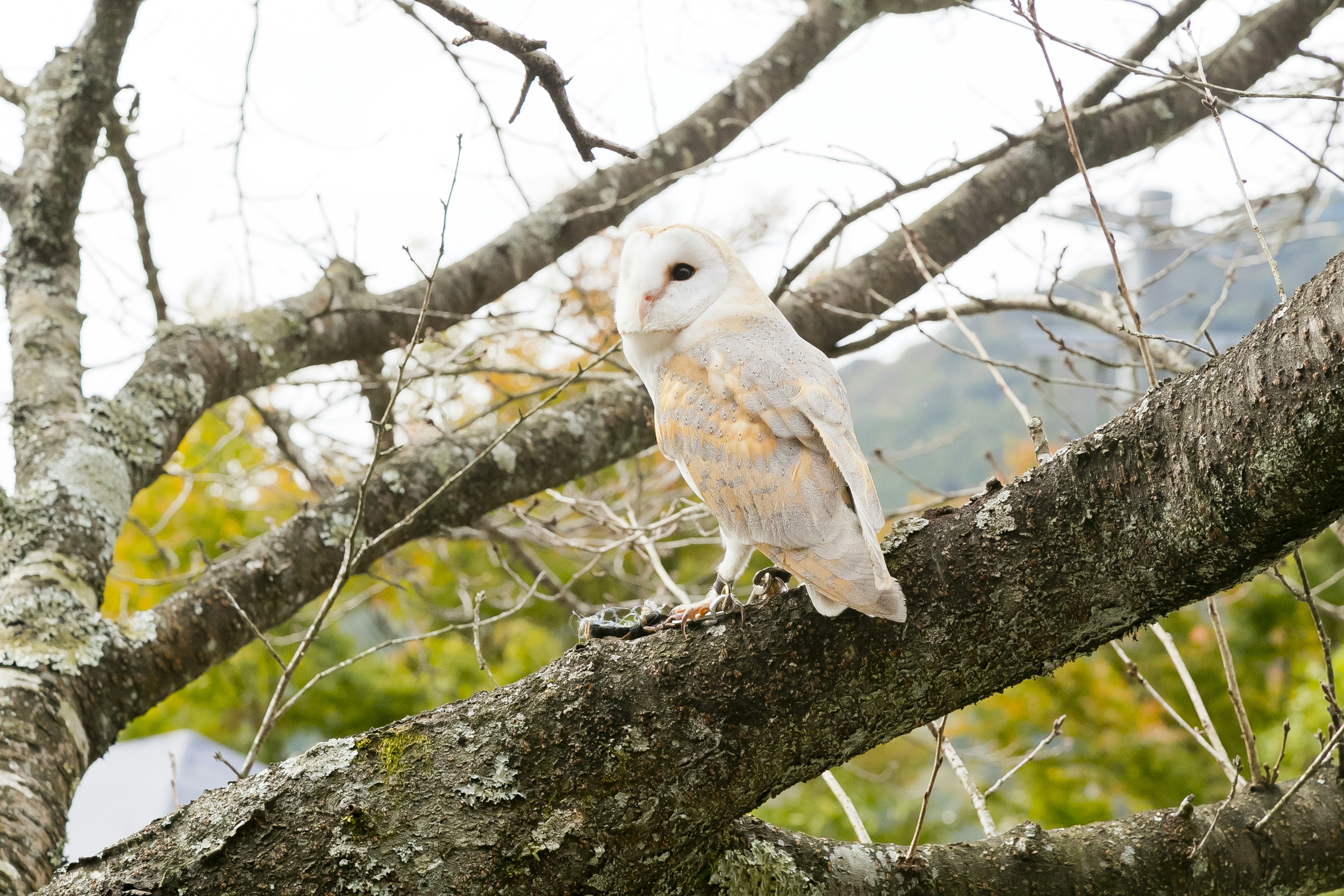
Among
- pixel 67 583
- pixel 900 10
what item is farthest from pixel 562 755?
pixel 900 10

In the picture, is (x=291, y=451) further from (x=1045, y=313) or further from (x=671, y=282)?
(x=1045, y=313)

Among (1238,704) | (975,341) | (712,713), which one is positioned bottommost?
(1238,704)

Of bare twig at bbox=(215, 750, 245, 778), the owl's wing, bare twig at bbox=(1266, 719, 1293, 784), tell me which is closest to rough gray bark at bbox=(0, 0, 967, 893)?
bare twig at bbox=(215, 750, 245, 778)

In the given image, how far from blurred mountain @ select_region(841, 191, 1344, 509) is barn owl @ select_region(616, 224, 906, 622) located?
1457 mm

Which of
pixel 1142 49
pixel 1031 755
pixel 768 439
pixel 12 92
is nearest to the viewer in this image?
pixel 768 439

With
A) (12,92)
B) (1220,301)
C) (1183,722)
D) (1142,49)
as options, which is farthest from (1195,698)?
(12,92)

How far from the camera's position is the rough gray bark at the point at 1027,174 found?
9.53 ft

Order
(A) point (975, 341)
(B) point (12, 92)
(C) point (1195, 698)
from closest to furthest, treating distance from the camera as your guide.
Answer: (C) point (1195, 698)
(A) point (975, 341)
(B) point (12, 92)

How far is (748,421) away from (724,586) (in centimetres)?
26

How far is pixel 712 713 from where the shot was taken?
3.70ft

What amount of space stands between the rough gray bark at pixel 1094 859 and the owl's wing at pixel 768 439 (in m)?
0.48

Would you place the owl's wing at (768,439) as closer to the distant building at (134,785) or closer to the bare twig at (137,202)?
the bare twig at (137,202)

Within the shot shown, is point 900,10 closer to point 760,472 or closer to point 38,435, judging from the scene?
point 760,472

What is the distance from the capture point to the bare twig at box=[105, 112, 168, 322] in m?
2.79
